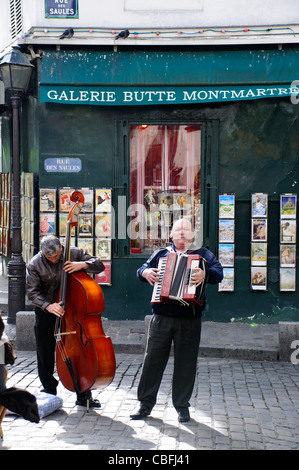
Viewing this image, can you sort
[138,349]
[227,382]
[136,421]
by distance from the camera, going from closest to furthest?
1. [136,421]
2. [227,382]
3. [138,349]

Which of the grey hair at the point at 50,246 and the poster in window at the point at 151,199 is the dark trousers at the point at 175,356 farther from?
the poster in window at the point at 151,199

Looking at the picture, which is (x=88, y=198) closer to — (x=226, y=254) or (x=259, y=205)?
(x=226, y=254)

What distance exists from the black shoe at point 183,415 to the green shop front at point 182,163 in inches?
183

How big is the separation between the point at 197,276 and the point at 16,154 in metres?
5.24

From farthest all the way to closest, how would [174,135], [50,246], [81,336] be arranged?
[174,135], [50,246], [81,336]

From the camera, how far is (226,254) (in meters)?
11.0

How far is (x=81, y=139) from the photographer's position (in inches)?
438

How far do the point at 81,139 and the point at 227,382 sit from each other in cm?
495

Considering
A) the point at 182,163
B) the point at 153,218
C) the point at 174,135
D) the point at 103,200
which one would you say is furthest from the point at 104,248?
the point at 174,135

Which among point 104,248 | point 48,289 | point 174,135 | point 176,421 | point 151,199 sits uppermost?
point 174,135

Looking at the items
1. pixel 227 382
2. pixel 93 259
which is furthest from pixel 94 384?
pixel 227 382

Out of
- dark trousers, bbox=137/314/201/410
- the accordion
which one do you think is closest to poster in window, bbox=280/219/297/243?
dark trousers, bbox=137/314/201/410

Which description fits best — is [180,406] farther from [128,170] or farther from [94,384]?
[128,170]

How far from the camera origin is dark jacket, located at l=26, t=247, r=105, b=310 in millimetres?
6809
